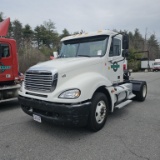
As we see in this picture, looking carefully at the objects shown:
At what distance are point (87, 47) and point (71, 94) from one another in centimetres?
208

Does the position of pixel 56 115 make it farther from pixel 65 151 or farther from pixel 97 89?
pixel 97 89

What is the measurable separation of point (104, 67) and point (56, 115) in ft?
6.75

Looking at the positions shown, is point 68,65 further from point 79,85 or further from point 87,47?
point 87,47

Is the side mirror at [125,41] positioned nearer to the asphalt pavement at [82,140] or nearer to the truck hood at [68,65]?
the truck hood at [68,65]

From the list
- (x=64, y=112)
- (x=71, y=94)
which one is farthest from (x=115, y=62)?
(x=64, y=112)

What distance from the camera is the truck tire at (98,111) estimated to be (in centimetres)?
398

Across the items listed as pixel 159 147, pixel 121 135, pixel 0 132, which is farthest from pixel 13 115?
pixel 159 147

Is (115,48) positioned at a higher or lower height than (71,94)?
higher

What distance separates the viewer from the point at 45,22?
5694 centimetres

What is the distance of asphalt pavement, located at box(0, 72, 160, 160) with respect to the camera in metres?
3.24

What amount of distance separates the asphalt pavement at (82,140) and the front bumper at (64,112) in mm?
476

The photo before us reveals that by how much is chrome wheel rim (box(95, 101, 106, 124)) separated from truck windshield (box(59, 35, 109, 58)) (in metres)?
1.46

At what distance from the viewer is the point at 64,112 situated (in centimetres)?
355

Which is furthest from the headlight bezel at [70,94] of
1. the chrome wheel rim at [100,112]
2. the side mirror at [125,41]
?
the side mirror at [125,41]
